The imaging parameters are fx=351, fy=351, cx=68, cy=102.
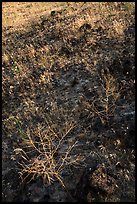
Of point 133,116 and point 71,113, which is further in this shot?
point 71,113

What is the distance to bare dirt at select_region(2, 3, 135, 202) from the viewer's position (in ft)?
22.8

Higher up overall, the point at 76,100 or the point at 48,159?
the point at 76,100

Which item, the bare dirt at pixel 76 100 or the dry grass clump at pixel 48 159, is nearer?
the dry grass clump at pixel 48 159

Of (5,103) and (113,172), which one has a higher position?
(5,103)

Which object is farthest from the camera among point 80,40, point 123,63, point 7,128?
point 80,40

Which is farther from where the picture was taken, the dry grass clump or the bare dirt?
the bare dirt

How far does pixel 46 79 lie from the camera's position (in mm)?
10883

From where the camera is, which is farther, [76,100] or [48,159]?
[76,100]

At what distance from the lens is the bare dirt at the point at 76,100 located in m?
6.96

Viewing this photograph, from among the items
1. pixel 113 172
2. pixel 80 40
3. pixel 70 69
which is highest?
pixel 80 40

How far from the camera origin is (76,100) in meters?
9.56

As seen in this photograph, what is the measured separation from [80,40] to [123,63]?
2.62 meters

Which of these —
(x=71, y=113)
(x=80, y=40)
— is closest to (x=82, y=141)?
(x=71, y=113)

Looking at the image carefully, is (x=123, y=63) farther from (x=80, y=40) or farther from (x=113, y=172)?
(x=113, y=172)
